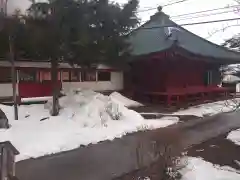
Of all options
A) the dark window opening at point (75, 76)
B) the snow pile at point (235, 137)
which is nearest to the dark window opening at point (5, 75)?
the dark window opening at point (75, 76)

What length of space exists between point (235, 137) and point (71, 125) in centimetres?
580

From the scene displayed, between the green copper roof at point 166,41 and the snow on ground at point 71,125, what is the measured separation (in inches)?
257

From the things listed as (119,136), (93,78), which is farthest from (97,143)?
(93,78)

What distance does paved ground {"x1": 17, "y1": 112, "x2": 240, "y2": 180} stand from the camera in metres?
6.76

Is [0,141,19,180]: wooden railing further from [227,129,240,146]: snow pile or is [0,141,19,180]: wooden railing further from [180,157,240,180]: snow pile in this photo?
[227,129,240,146]: snow pile

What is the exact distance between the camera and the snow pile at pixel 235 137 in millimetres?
10148

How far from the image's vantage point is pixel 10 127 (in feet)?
32.8

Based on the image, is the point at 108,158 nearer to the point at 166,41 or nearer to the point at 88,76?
the point at 88,76

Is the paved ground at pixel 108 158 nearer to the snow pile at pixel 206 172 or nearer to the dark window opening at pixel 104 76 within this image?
the snow pile at pixel 206 172

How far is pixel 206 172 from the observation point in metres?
7.03

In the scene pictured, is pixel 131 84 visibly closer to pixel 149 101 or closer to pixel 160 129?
pixel 149 101

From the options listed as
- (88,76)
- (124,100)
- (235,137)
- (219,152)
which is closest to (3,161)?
(219,152)

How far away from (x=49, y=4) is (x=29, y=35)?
4.43 ft

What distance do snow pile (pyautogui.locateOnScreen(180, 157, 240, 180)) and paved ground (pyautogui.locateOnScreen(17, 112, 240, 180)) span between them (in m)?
0.83
